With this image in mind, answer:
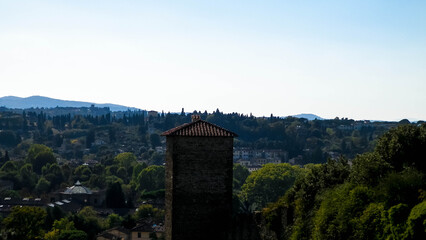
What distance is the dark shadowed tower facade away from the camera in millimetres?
23609

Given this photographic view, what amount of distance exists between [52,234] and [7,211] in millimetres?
29576

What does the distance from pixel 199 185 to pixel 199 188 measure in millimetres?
105

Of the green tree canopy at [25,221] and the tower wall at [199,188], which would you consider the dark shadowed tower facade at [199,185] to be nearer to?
the tower wall at [199,188]

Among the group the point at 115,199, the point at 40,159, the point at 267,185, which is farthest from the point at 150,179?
the point at 267,185

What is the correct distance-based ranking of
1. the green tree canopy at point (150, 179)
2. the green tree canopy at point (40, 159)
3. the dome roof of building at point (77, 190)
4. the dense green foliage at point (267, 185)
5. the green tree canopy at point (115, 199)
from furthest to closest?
the green tree canopy at point (40, 159) → the green tree canopy at point (150, 179) → the dome roof of building at point (77, 190) → the green tree canopy at point (115, 199) → the dense green foliage at point (267, 185)

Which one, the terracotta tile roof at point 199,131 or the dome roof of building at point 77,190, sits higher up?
the terracotta tile roof at point 199,131

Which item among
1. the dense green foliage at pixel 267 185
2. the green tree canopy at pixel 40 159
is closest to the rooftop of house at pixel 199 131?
the dense green foliage at pixel 267 185

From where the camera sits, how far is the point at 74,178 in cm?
13638

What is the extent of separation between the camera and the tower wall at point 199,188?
77.5 feet

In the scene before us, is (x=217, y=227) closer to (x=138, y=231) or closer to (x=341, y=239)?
(x=341, y=239)

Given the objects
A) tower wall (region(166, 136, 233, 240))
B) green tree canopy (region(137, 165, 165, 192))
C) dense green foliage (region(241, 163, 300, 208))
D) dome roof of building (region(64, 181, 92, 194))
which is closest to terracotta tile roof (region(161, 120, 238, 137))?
tower wall (region(166, 136, 233, 240))

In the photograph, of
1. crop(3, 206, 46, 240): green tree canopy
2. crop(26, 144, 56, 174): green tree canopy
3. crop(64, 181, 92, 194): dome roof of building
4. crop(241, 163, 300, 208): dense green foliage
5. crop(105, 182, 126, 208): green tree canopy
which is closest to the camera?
crop(3, 206, 46, 240): green tree canopy

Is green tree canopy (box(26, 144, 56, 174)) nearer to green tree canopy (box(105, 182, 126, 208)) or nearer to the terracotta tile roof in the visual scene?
green tree canopy (box(105, 182, 126, 208))

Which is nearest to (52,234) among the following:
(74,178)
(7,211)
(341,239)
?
(7,211)
